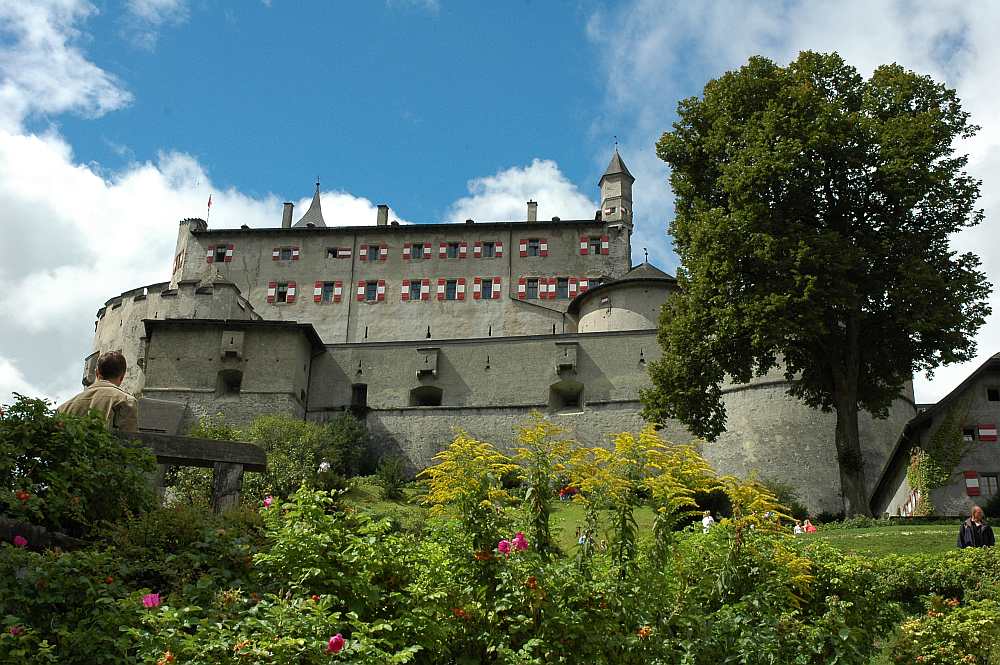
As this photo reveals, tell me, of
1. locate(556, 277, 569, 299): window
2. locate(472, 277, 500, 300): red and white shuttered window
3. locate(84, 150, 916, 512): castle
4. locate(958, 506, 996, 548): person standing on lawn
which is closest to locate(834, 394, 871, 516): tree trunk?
locate(958, 506, 996, 548): person standing on lawn

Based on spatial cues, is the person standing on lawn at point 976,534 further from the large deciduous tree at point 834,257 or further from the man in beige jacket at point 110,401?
the man in beige jacket at point 110,401

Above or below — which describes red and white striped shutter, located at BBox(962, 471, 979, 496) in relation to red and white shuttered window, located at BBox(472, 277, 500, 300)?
below

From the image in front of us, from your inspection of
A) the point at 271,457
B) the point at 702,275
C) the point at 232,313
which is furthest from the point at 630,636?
the point at 232,313

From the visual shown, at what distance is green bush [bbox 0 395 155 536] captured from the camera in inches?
355

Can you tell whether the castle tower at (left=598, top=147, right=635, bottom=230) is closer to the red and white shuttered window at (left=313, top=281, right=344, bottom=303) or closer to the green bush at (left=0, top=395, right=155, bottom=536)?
the red and white shuttered window at (left=313, top=281, right=344, bottom=303)

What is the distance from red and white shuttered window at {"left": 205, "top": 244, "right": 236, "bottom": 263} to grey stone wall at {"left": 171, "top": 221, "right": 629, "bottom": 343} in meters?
0.21

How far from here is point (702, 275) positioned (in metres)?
28.2

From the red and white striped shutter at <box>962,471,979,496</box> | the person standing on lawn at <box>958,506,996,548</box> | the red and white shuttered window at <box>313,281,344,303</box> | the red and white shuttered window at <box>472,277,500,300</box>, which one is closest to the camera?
the person standing on lawn at <box>958,506,996,548</box>

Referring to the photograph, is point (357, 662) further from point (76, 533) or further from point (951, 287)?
point (951, 287)

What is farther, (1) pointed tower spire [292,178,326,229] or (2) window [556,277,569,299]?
(1) pointed tower spire [292,178,326,229]

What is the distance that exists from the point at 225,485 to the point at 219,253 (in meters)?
58.6

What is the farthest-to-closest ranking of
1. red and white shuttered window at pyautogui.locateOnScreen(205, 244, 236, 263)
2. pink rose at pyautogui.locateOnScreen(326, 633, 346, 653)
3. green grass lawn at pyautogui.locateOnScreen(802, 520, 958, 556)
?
red and white shuttered window at pyautogui.locateOnScreen(205, 244, 236, 263) → green grass lawn at pyautogui.locateOnScreen(802, 520, 958, 556) → pink rose at pyautogui.locateOnScreen(326, 633, 346, 653)

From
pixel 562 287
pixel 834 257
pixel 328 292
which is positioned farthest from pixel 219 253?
pixel 834 257

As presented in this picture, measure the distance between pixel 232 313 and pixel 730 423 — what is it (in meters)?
26.4
